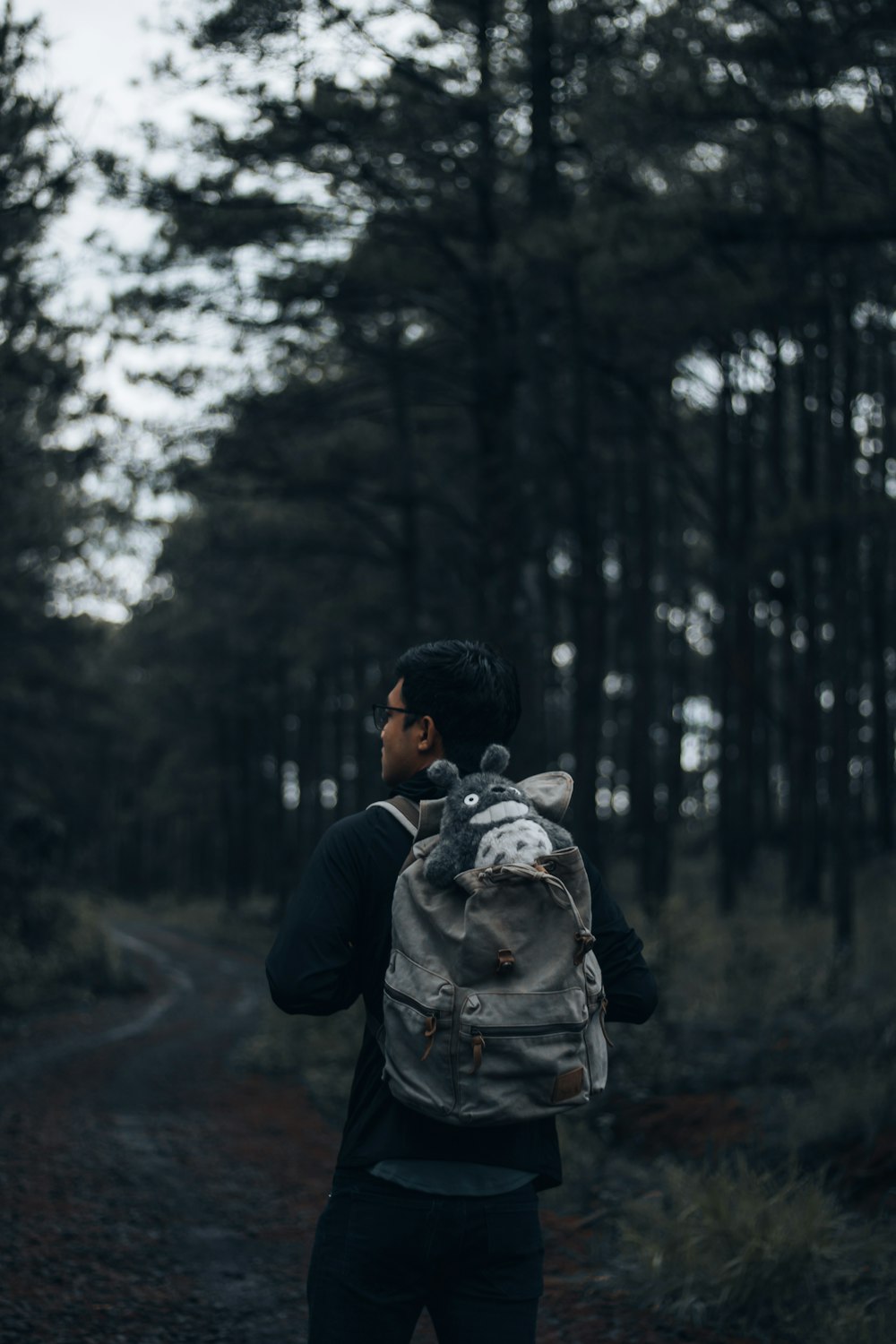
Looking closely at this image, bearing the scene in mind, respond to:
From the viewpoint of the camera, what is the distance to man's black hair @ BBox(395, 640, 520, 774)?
2830 mm

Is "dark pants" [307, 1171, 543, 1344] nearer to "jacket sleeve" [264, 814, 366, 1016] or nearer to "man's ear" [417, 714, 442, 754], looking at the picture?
"jacket sleeve" [264, 814, 366, 1016]

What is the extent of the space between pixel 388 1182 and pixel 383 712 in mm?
988

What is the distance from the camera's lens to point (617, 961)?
9.43ft

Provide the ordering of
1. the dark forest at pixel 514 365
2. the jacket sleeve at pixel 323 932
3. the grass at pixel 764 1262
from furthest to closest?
1. the dark forest at pixel 514 365
2. the grass at pixel 764 1262
3. the jacket sleeve at pixel 323 932

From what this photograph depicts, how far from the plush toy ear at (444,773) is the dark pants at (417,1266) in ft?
2.59

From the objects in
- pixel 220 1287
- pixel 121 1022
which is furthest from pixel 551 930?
pixel 121 1022

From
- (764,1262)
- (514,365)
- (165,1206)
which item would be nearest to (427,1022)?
(764,1262)

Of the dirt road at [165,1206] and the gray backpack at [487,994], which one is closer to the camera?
the gray backpack at [487,994]

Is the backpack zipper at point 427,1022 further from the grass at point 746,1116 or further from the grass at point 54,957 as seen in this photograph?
the grass at point 54,957

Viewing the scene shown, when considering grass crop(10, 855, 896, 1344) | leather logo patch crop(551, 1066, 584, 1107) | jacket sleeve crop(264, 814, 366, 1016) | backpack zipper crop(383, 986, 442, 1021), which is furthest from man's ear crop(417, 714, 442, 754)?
grass crop(10, 855, 896, 1344)

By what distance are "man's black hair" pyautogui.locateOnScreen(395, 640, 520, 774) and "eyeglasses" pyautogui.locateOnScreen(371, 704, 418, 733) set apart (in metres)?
0.02

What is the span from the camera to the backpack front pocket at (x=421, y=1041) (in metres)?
2.48

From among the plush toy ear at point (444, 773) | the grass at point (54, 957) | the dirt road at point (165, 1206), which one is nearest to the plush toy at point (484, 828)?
the plush toy ear at point (444, 773)

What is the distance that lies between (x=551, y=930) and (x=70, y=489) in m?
19.1
